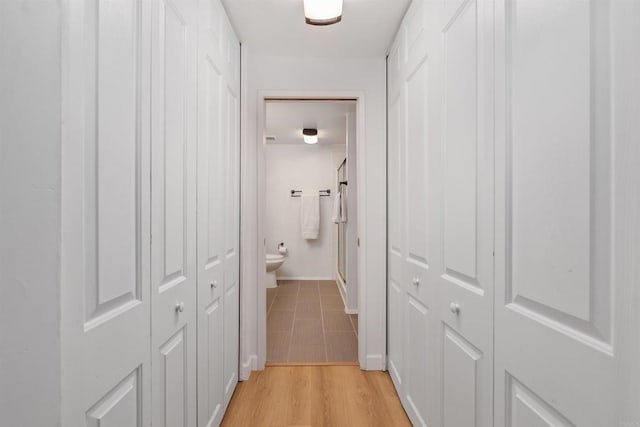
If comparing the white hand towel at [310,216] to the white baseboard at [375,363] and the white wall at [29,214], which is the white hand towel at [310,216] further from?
the white wall at [29,214]

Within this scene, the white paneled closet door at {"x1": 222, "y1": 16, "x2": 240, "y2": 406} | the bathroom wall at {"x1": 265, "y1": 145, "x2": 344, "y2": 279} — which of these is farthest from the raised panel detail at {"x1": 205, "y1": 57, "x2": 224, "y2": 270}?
the bathroom wall at {"x1": 265, "y1": 145, "x2": 344, "y2": 279}

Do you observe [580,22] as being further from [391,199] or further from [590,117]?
[391,199]

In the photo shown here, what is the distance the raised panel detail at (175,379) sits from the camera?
114 centimetres

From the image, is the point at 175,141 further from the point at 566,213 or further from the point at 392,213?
the point at 392,213

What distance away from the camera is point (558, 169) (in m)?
0.75

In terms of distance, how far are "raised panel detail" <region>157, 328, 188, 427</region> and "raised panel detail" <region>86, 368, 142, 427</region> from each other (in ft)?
0.48

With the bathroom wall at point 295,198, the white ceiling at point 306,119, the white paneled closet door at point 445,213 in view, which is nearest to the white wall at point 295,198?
the bathroom wall at point 295,198

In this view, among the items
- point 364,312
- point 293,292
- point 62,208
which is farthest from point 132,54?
point 293,292

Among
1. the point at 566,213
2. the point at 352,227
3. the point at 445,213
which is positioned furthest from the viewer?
the point at 352,227

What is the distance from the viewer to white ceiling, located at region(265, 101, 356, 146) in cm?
375

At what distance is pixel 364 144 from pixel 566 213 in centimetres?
191

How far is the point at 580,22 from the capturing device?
0.68m

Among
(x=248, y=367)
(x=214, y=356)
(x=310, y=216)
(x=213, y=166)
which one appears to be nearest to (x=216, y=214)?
(x=213, y=166)

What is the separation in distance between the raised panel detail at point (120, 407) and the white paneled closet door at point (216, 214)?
549 mm
